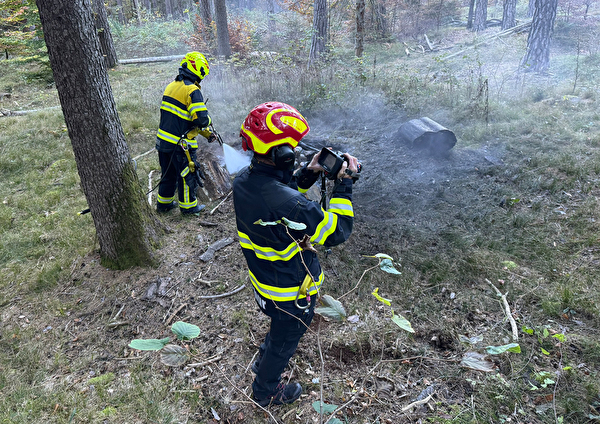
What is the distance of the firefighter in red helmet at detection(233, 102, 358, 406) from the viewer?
2.11 m

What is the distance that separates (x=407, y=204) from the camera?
203 inches

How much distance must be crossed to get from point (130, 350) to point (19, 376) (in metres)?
0.89

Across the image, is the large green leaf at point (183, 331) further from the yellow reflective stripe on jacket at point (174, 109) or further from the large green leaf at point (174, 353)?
the yellow reflective stripe on jacket at point (174, 109)

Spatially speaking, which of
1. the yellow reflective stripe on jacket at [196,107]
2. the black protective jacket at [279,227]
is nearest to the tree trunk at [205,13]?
the yellow reflective stripe on jacket at [196,107]

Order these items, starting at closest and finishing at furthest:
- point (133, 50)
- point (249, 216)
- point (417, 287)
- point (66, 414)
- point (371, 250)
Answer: point (249, 216)
point (66, 414)
point (417, 287)
point (371, 250)
point (133, 50)

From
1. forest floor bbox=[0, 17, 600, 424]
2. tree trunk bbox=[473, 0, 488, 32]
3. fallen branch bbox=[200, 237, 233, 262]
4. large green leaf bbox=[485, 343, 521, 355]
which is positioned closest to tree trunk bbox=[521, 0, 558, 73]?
forest floor bbox=[0, 17, 600, 424]

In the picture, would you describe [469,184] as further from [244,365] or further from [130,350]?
[130,350]

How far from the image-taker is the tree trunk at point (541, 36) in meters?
9.59

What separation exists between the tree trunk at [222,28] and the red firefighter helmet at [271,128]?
1217 centimetres

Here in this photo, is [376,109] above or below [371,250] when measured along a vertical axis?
above

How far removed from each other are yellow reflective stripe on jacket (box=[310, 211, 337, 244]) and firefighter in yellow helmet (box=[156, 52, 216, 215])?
126 inches

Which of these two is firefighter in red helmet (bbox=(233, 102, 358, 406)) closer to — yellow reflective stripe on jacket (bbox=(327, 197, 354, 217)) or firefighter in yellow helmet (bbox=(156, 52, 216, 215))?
yellow reflective stripe on jacket (bbox=(327, 197, 354, 217))

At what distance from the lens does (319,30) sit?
10914mm

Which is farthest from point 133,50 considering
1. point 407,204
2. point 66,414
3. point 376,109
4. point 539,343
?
point 539,343
